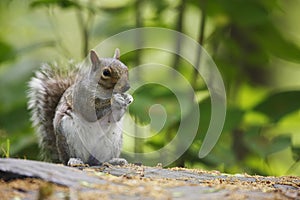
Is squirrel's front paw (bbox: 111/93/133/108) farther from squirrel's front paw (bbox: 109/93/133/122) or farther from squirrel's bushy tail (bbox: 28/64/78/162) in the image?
squirrel's bushy tail (bbox: 28/64/78/162)

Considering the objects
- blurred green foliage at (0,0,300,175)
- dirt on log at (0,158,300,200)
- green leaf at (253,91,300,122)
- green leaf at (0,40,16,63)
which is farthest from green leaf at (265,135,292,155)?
green leaf at (0,40,16,63)

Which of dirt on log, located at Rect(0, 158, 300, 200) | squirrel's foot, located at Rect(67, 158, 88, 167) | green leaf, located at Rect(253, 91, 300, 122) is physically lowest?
dirt on log, located at Rect(0, 158, 300, 200)

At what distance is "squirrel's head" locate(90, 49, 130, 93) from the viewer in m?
2.88

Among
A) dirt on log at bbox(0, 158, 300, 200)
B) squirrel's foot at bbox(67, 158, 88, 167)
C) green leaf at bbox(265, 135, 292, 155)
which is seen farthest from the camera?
green leaf at bbox(265, 135, 292, 155)

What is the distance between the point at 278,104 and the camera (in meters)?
4.12

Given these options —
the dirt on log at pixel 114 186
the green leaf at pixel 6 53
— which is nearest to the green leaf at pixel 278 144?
the dirt on log at pixel 114 186

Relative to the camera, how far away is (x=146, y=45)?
4602 mm

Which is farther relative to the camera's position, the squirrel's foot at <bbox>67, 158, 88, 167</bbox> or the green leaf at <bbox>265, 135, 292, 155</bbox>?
the green leaf at <bbox>265, 135, 292, 155</bbox>

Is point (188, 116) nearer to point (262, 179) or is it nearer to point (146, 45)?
point (146, 45)

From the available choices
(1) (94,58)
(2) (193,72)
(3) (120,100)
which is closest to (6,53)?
(2) (193,72)

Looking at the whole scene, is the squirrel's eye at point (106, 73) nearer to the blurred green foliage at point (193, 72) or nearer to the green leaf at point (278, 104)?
the blurred green foliage at point (193, 72)

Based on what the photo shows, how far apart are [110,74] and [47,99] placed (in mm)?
502

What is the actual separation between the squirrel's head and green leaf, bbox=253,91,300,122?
1.46 meters

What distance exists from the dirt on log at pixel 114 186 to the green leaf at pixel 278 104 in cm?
162
